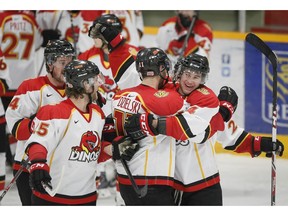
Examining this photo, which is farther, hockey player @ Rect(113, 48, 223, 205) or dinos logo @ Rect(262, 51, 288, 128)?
dinos logo @ Rect(262, 51, 288, 128)

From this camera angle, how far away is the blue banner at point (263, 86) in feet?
20.2

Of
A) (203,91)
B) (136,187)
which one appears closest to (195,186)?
(136,187)

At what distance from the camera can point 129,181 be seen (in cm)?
368

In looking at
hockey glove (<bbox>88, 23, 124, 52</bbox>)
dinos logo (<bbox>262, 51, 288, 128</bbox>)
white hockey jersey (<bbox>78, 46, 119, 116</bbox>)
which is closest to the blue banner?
dinos logo (<bbox>262, 51, 288, 128</bbox>)

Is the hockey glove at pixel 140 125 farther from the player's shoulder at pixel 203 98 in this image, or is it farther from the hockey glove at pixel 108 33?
the hockey glove at pixel 108 33

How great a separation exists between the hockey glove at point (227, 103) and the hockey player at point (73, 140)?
511 mm

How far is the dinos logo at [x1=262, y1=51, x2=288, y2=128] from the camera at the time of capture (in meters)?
6.12

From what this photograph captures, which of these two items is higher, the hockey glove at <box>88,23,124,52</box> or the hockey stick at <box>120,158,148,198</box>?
the hockey glove at <box>88,23,124,52</box>

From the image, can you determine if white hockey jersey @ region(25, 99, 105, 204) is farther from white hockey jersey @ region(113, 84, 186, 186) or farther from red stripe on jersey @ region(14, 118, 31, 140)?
red stripe on jersey @ region(14, 118, 31, 140)

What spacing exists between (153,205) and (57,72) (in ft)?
2.85

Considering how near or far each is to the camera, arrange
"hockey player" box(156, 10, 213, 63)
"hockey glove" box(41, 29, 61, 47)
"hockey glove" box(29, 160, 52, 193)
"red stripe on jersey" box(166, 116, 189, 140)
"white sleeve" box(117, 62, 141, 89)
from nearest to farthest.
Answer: "hockey glove" box(29, 160, 52, 193)
"red stripe on jersey" box(166, 116, 189, 140)
"white sleeve" box(117, 62, 141, 89)
"hockey glove" box(41, 29, 61, 47)
"hockey player" box(156, 10, 213, 63)

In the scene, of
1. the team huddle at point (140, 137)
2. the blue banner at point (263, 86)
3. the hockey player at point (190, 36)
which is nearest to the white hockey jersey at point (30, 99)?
the team huddle at point (140, 137)

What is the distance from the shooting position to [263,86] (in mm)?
6352

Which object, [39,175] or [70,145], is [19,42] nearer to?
[70,145]
